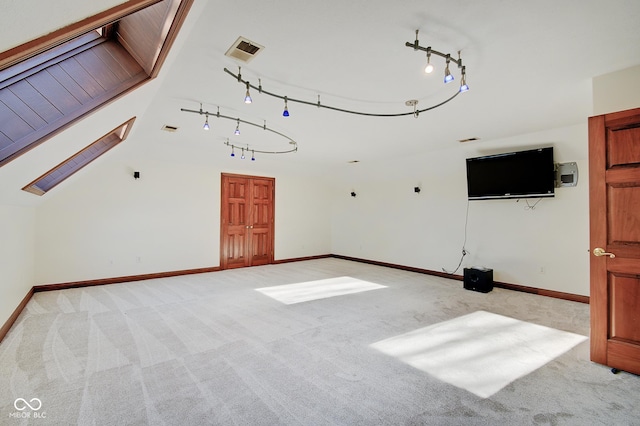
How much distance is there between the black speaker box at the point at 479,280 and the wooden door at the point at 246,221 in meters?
4.74

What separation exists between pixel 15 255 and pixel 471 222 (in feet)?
23.3

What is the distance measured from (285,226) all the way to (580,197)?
241 inches

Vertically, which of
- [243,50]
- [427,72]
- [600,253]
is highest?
[243,50]

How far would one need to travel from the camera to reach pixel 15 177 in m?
2.63

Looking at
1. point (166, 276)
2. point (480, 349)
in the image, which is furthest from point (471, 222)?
point (166, 276)

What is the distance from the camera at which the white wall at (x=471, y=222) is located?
4523mm

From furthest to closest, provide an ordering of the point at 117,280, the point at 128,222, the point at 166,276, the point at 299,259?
the point at 299,259 < the point at 166,276 < the point at 128,222 < the point at 117,280

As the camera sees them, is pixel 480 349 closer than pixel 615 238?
No

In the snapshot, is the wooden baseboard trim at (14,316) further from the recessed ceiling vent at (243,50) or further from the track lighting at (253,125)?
the recessed ceiling vent at (243,50)

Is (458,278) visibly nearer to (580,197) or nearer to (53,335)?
(580,197)

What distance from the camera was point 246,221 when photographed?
736 cm

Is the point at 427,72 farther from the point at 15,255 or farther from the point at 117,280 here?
the point at 117,280

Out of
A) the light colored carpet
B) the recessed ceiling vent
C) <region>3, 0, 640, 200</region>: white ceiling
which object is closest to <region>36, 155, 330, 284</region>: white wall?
the light colored carpet

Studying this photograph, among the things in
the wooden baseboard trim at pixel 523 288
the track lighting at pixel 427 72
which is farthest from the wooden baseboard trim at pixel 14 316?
the wooden baseboard trim at pixel 523 288
